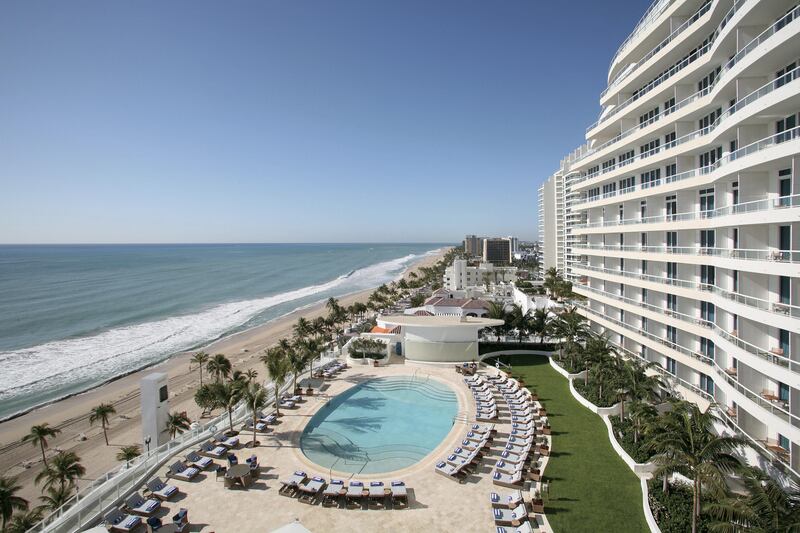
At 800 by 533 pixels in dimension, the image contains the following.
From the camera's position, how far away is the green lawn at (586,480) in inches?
591

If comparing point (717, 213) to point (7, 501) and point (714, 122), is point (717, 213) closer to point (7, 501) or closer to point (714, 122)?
point (714, 122)

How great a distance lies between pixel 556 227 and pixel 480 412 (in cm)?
7231

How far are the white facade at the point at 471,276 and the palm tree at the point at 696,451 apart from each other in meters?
75.7

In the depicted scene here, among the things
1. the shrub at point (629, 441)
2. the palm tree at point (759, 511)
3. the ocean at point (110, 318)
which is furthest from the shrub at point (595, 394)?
the ocean at point (110, 318)

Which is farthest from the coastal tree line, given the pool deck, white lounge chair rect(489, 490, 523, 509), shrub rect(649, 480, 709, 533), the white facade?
the white facade

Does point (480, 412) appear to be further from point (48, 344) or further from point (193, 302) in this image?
point (193, 302)

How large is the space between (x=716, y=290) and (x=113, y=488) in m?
27.7

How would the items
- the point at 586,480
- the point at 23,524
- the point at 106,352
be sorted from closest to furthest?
the point at 23,524 → the point at 586,480 → the point at 106,352

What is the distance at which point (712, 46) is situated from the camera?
19.1 metres

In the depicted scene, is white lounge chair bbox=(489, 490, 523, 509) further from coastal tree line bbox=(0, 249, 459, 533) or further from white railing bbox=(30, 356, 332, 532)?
white railing bbox=(30, 356, 332, 532)

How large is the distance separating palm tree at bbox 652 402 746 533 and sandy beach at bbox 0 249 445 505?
29590 mm

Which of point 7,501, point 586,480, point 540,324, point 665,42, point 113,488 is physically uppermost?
point 665,42

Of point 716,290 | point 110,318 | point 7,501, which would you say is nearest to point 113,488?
point 7,501

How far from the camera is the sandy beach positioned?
84.6ft
